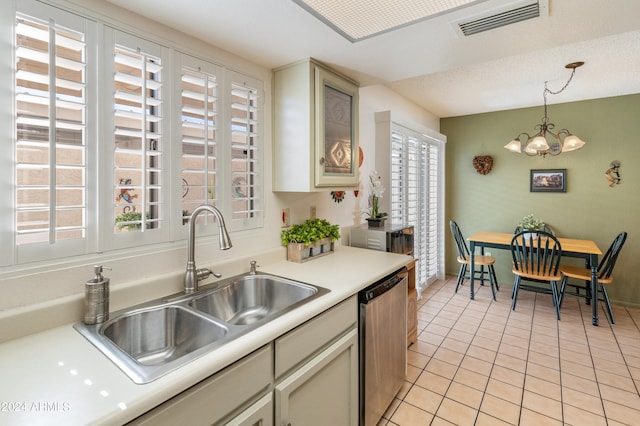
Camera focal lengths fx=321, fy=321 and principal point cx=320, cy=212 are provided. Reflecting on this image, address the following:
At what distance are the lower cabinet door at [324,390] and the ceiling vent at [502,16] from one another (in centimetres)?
156

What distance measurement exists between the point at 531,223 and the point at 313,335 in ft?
13.1

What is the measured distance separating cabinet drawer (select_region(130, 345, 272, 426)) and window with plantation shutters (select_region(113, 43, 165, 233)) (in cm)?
81

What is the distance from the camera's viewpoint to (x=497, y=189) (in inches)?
179

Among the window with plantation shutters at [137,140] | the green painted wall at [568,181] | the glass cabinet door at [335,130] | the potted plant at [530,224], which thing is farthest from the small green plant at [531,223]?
the window with plantation shutters at [137,140]

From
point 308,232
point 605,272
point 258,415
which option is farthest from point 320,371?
Result: point 605,272

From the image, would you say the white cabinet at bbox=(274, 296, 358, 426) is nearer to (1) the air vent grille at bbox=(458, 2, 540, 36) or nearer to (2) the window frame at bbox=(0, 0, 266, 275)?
(2) the window frame at bbox=(0, 0, 266, 275)

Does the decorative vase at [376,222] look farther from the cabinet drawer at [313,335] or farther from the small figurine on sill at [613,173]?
the small figurine on sill at [613,173]

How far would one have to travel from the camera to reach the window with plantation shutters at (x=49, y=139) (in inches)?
43.8

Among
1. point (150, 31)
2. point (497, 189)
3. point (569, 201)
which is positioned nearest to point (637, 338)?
point (569, 201)

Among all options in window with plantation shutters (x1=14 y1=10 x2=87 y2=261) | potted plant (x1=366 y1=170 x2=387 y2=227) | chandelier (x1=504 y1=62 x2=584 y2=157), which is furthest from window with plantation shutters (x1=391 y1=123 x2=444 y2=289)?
window with plantation shutters (x1=14 y1=10 x2=87 y2=261)

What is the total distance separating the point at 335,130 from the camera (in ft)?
6.84

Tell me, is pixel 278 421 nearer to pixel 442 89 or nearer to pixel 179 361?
pixel 179 361

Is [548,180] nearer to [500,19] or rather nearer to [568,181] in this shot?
[568,181]

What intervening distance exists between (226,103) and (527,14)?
149 cm
